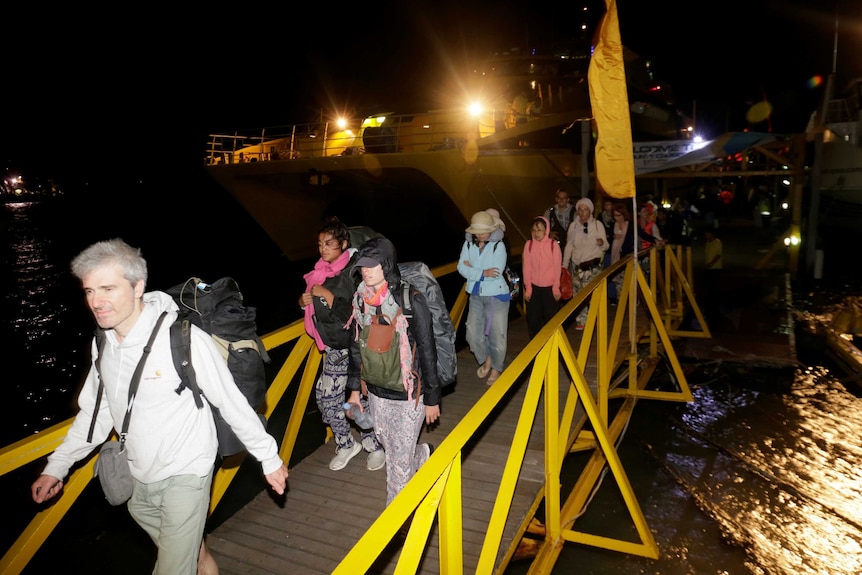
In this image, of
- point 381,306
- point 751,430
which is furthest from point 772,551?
point 381,306

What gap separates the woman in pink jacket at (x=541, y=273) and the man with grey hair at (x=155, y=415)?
378cm

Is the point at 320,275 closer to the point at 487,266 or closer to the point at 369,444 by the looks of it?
the point at 369,444

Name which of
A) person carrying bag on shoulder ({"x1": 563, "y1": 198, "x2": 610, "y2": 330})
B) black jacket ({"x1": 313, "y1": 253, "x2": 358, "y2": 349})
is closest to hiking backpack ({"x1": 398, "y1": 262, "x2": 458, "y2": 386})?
black jacket ({"x1": 313, "y1": 253, "x2": 358, "y2": 349})

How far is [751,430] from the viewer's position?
208 inches

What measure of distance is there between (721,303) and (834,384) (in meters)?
4.14

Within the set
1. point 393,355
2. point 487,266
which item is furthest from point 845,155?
point 393,355

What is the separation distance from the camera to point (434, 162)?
13.3 meters

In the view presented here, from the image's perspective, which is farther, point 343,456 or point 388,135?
point 388,135

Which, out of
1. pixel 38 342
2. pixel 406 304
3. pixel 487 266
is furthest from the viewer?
pixel 38 342

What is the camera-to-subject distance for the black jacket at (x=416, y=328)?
9.03 ft

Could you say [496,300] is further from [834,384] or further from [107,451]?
[834,384]

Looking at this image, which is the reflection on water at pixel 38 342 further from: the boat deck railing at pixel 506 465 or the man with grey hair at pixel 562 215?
the man with grey hair at pixel 562 215

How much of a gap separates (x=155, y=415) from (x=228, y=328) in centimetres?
45

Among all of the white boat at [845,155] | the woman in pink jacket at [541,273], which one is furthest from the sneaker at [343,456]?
the white boat at [845,155]
